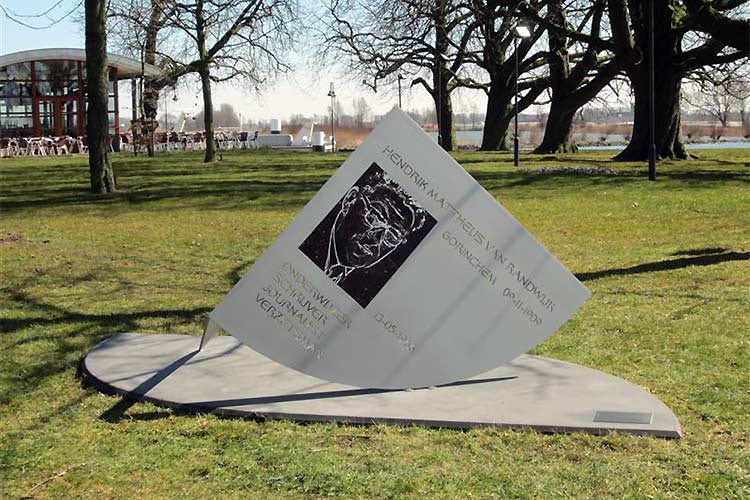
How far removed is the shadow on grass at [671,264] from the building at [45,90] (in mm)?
42595

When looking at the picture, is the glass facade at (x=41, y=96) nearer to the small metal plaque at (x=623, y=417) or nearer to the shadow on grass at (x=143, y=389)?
the shadow on grass at (x=143, y=389)

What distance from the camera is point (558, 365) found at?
6.82 meters

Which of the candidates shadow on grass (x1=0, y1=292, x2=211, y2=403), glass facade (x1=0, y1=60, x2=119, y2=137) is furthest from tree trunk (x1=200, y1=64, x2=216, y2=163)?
shadow on grass (x1=0, y1=292, x2=211, y2=403)

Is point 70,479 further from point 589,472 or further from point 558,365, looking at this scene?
point 558,365

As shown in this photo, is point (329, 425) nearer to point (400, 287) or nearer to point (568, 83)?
point (400, 287)

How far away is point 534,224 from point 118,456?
1129cm

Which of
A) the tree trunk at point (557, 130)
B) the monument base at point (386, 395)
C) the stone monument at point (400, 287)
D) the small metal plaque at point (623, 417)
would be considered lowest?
the monument base at point (386, 395)

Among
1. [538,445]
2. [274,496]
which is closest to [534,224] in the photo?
[538,445]

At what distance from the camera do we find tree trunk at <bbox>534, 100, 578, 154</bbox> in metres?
40.2

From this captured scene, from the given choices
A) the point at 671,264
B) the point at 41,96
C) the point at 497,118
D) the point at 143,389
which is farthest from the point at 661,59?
the point at 41,96

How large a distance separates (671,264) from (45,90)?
4589 centimetres

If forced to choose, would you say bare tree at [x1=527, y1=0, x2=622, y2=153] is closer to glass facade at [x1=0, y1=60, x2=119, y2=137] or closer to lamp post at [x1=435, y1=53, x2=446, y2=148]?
lamp post at [x1=435, y1=53, x2=446, y2=148]

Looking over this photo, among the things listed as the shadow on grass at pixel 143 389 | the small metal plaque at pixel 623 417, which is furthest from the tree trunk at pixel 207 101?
the small metal plaque at pixel 623 417

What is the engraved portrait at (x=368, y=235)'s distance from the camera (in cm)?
623
